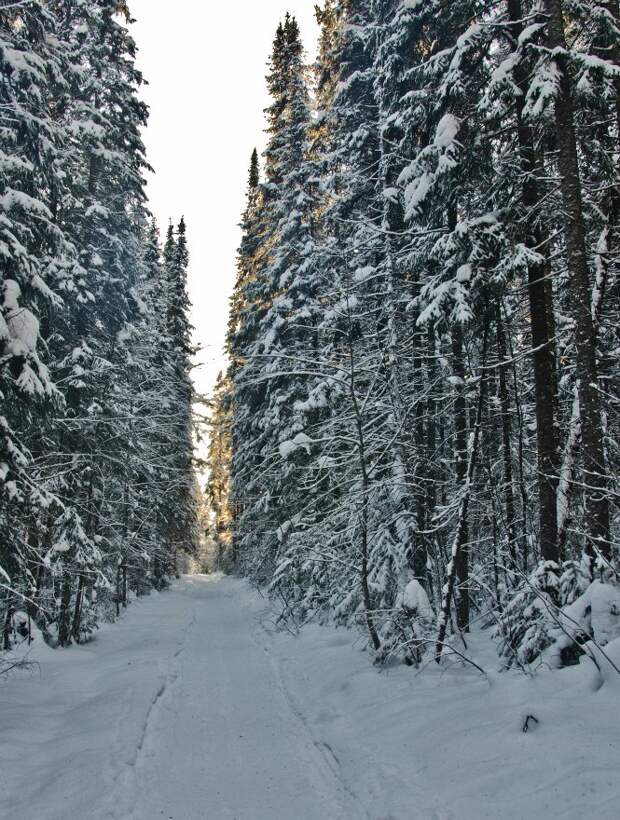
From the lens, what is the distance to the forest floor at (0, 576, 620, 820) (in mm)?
4867

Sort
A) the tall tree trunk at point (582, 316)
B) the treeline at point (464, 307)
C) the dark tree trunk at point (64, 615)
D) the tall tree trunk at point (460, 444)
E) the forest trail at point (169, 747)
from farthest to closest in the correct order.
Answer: the dark tree trunk at point (64, 615)
the tall tree trunk at point (460, 444)
the treeline at point (464, 307)
the tall tree trunk at point (582, 316)
the forest trail at point (169, 747)

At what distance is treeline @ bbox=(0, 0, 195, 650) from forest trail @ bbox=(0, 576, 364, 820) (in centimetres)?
214

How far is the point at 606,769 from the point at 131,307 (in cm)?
1519

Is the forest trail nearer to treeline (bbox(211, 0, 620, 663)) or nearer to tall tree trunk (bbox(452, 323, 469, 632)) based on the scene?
treeline (bbox(211, 0, 620, 663))

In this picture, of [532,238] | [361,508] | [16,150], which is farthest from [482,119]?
[16,150]

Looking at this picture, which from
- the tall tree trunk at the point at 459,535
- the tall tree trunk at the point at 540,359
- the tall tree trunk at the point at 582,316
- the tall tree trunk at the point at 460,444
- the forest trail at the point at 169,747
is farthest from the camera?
the tall tree trunk at the point at 460,444

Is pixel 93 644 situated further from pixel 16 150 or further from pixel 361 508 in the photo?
pixel 16 150

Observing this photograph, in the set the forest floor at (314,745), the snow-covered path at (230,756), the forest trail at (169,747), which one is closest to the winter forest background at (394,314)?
the forest floor at (314,745)

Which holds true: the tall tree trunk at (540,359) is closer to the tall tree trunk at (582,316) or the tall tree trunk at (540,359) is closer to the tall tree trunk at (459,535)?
the tall tree trunk at (582,316)

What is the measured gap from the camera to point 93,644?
49.3 ft

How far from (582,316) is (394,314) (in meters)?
4.77

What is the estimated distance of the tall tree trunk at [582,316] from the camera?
7.14 metres

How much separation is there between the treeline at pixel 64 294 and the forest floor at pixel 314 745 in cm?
255

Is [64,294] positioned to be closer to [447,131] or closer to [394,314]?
[394,314]
